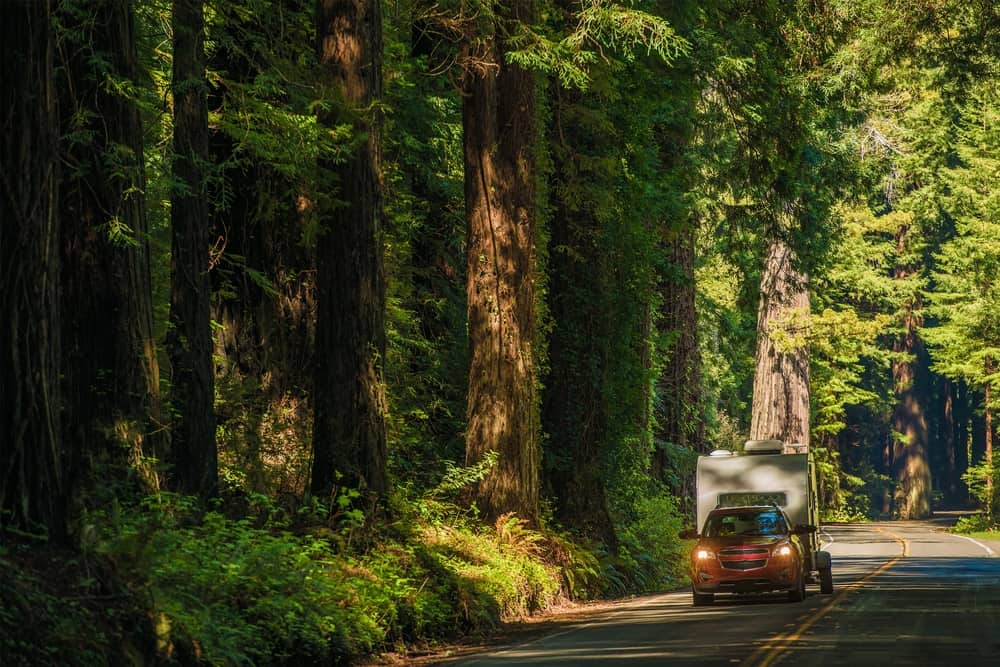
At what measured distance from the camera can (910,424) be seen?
98.0m

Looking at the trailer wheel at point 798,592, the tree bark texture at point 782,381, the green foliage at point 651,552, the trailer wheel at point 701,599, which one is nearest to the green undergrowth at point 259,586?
the trailer wheel at point 701,599

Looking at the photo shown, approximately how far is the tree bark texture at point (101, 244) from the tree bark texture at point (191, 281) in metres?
2.72

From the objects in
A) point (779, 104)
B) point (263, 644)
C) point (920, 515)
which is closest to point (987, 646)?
point (263, 644)

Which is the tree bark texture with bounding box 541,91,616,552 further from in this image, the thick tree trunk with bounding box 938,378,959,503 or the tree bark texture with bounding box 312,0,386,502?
the thick tree trunk with bounding box 938,378,959,503

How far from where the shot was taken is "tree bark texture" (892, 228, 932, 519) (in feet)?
303

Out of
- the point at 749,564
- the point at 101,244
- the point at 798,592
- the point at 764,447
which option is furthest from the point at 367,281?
the point at 764,447

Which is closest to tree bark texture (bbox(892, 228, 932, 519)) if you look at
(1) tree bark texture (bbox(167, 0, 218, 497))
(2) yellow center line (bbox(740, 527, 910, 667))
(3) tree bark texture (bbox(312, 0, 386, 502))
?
Result: (2) yellow center line (bbox(740, 527, 910, 667))

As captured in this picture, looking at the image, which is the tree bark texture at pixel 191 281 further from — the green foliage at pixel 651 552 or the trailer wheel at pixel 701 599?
the green foliage at pixel 651 552

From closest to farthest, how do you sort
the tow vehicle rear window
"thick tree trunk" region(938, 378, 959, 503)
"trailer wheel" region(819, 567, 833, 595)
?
the tow vehicle rear window
"trailer wheel" region(819, 567, 833, 595)
"thick tree trunk" region(938, 378, 959, 503)

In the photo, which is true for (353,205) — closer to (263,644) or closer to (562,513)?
(263,644)

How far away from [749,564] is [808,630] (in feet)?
18.9

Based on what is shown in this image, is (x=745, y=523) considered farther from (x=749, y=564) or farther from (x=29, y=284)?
(x=29, y=284)

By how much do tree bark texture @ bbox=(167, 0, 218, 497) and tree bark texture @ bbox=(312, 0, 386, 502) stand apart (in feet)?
4.70

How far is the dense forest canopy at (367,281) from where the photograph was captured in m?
13.2
